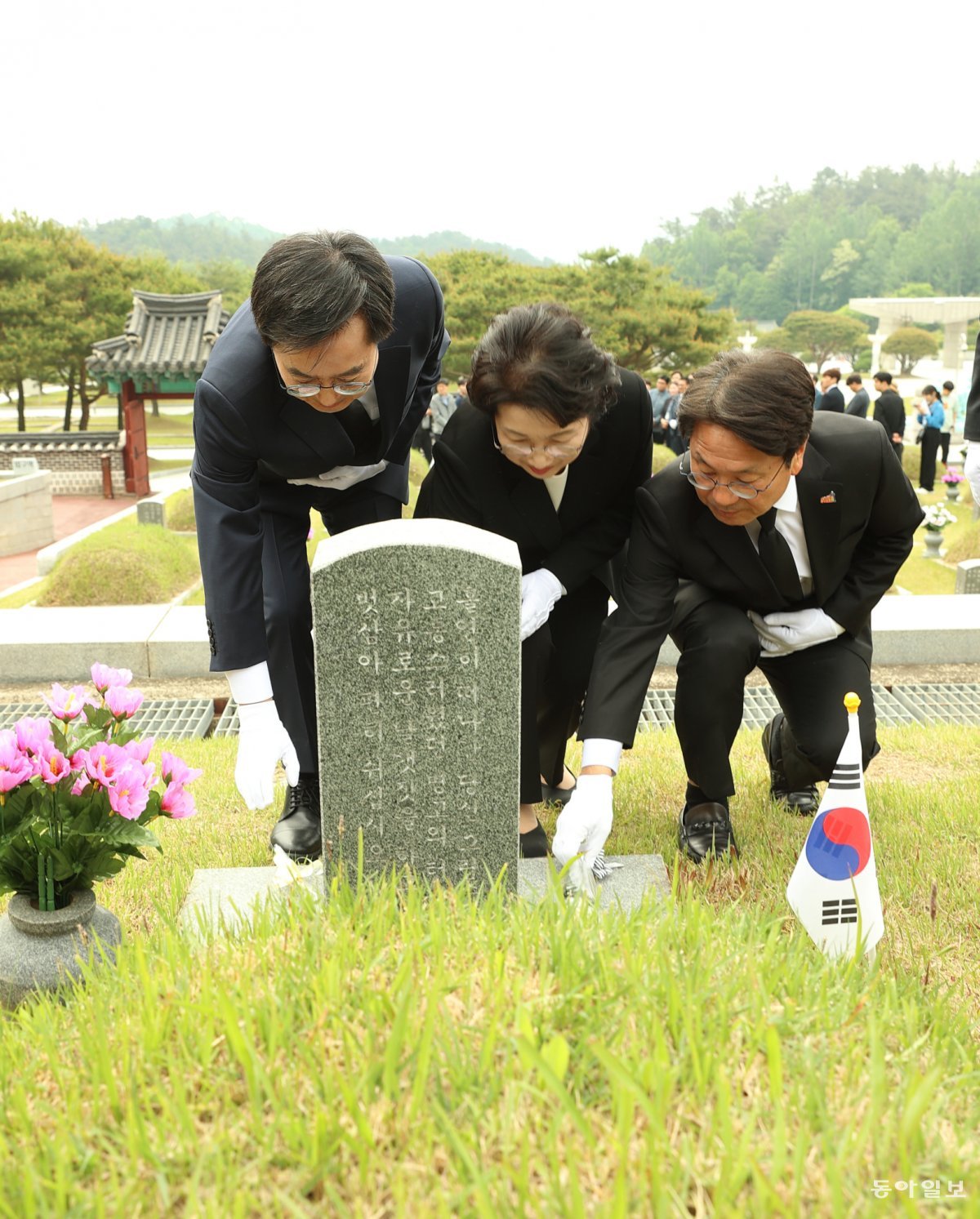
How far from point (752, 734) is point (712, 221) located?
12436cm

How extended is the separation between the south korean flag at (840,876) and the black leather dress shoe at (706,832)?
748mm

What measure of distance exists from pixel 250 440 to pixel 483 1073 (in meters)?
1.93

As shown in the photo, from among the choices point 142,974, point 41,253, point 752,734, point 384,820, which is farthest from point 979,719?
point 41,253

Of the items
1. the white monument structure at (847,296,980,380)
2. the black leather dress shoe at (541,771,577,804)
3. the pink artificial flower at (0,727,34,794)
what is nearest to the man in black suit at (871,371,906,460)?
the black leather dress shoe at (541,771,577,804)

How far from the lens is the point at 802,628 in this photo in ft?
→ 11.1

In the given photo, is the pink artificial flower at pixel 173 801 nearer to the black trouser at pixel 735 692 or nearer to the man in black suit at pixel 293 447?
the man in black suit at pixel 293 447

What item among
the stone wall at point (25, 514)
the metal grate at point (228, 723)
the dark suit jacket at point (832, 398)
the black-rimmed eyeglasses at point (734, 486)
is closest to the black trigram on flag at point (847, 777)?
the black-rimmed eyeglasses at point (734, 486)

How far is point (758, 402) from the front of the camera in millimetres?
2801

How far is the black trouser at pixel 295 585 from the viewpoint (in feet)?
11.4

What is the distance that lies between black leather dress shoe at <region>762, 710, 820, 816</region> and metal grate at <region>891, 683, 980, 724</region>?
7.96 ft

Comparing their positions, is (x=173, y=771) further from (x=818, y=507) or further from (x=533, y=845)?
(x=818, y=507)

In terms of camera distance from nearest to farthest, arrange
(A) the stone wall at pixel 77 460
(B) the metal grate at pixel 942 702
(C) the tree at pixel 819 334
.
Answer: (B) the metal grate at pixel 942 702 → (A) the stone wall at pixel 77 460 → (C) the tree at pixel 819 334

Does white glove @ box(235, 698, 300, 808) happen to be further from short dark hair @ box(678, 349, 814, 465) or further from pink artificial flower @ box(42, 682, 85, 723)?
short dark hair @ box(678, 349, 814, 465)

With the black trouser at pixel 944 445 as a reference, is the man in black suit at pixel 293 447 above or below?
above
